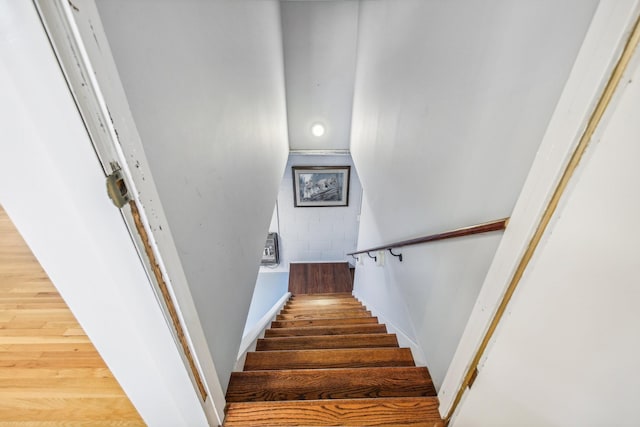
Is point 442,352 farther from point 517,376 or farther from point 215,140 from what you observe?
point 215,140

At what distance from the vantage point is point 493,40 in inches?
29.0

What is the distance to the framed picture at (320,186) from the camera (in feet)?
14.7

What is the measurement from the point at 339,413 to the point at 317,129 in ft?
11.9

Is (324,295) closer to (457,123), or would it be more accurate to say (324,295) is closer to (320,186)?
(320,186)


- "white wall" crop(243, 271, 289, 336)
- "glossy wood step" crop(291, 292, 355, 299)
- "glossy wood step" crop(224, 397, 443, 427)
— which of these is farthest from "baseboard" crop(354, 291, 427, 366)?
"white wall" crop(243, 271, 289, 336)

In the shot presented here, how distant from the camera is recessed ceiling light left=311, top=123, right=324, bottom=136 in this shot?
12.8ft

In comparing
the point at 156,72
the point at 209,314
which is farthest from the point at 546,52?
the point at 209,314

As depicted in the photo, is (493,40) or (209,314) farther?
(209,314)

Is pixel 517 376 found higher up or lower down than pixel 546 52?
lower down

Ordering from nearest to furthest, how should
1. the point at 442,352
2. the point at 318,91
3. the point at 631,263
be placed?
the point at 631,263 < the point at 442,352 < the point at 318,91

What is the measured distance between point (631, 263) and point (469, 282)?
1.71ft

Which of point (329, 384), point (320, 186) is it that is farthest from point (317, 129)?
point (329, 384)

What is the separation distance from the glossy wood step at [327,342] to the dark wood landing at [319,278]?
3067 mm

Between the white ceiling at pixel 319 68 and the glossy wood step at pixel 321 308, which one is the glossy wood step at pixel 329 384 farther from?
the white ceiling at pixel 319 68
